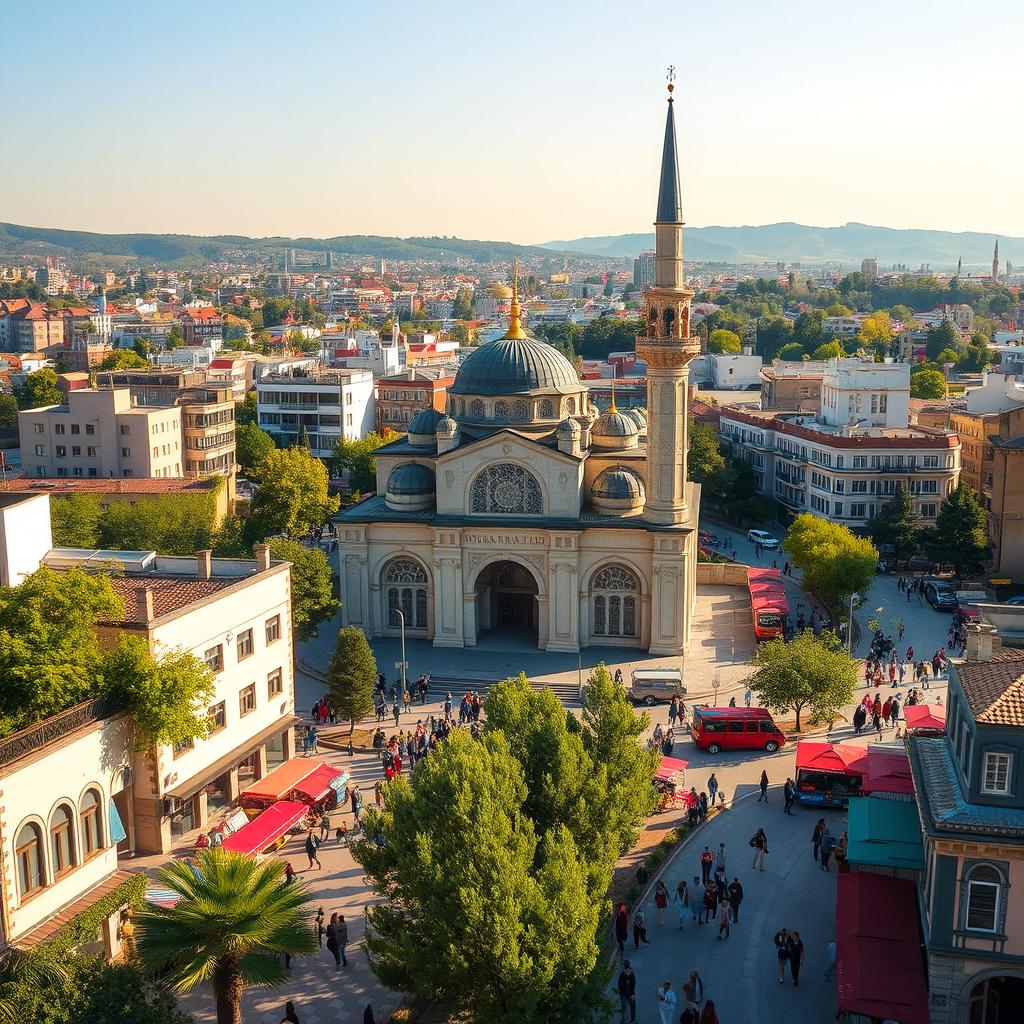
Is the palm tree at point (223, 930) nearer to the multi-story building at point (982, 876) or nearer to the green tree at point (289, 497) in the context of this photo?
the multi-story building at point (982, 876)

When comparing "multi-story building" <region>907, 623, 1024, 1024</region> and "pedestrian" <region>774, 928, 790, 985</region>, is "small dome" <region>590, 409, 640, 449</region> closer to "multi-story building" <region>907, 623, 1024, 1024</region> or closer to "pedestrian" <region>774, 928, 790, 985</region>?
"pedestrian" <region>774, 928, 790, 985</region>

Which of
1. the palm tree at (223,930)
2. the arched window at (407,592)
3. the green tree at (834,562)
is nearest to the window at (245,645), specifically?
the palm tree at (223,930)

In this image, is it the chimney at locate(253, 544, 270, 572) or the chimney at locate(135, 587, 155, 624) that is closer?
the chimney at locate(135, 587, 155, 624)

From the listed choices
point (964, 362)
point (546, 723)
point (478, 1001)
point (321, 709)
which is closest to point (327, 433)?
point (321, 709)

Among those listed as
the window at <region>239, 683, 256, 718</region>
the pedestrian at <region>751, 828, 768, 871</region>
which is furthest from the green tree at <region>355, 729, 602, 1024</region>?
the window at <region>239, 683, 256, 718</region>

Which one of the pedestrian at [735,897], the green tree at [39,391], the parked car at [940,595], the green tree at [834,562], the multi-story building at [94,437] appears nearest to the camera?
the pedestrian at [735,897]

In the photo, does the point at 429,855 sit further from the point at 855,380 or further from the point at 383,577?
the point at 855,380
